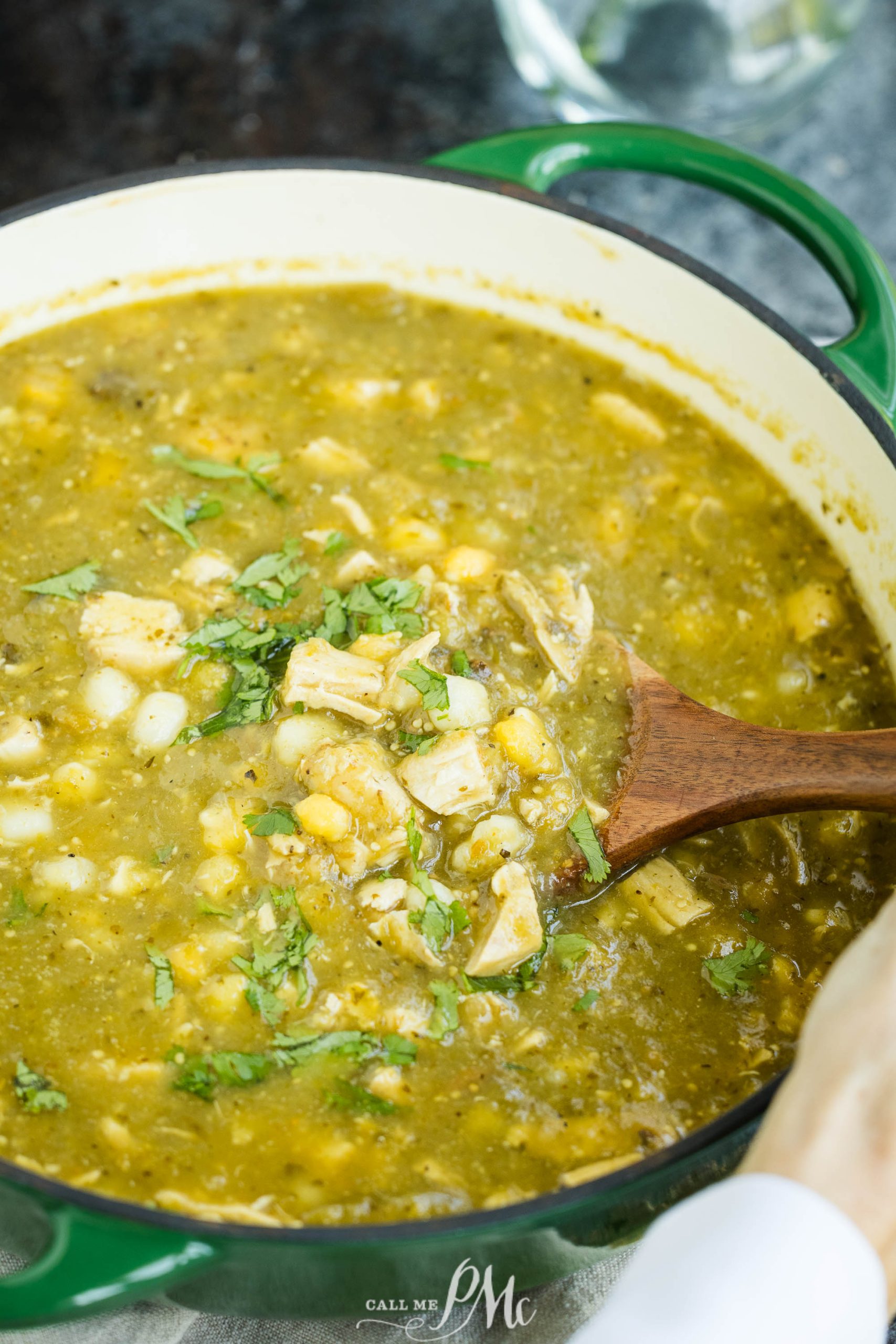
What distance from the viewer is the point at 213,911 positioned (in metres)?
2.73

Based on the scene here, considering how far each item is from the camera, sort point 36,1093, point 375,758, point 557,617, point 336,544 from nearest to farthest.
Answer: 1. point 36,1093
2. point 375,758
3. point 557,617
4. point 336,544

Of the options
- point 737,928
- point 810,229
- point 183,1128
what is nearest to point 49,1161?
point 183,1128

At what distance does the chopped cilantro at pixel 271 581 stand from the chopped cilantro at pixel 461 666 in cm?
42

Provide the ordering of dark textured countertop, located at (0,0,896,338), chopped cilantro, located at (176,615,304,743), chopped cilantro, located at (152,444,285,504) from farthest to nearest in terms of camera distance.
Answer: dark textured countertop, located at (0,0,896,338)
chopped cilantro, located at (152,444,285,504)
chopped cilantro, located at (176,615,304,743)

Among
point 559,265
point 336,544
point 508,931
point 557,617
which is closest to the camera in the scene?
point 508,931

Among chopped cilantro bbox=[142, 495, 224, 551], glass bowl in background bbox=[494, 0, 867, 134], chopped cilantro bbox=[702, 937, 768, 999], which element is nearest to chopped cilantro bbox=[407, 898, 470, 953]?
chopped cilantro bbox=[702, 937, 768, 999]

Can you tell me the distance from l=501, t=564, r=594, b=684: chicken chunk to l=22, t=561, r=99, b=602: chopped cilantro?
3.11 feet

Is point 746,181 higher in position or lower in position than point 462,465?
higher

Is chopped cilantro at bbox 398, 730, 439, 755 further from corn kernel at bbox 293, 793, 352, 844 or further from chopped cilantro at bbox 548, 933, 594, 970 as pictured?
chopped cilantro at bbox 548, 933, 594, 970

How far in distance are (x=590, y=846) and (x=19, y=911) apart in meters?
1.14

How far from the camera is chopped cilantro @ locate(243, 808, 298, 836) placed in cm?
279

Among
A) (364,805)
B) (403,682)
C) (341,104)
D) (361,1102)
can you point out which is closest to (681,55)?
(341,104)

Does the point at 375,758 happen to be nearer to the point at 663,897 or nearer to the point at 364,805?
the point at 364,805

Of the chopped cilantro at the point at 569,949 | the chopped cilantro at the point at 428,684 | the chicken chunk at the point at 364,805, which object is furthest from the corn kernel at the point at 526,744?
the chopped cilantro at the point at 569,949
